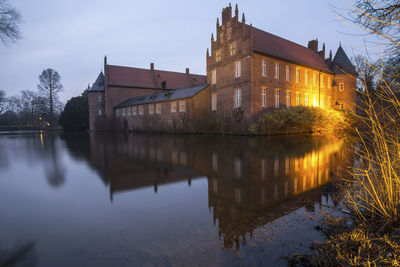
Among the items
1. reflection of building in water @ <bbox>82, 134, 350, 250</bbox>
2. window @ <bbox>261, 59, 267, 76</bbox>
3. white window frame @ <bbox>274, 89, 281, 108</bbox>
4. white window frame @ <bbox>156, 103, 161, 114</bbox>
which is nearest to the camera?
reflection of building in water @ <bbox>82, 134, 350, 250</bbox>

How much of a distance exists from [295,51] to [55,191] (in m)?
34.3

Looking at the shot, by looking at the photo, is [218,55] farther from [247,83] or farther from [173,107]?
[173,107]

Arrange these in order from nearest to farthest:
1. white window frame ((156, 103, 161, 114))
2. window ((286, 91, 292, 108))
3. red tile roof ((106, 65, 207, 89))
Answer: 1. window ((286, 91, 292, 108))
2. white window frame ((156, 103, 161, 114))
3. red tile roof ((106, 65, 207, 89))

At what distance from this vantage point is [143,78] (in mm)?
46594

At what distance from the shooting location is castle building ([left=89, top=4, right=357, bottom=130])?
24.5 m

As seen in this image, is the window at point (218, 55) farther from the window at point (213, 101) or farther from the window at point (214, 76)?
the window at point (213, 101)

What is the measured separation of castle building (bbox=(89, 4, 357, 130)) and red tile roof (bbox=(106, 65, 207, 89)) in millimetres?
6583

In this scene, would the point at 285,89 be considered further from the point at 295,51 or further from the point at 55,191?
the point at 55,191

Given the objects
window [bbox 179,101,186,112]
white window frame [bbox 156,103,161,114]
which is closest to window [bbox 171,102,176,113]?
window [bbox 179,101,186,112]

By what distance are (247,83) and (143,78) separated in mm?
28621

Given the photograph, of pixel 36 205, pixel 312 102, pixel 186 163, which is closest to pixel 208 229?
pixel 36 205

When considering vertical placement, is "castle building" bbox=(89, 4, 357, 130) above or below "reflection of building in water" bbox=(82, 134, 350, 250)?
above

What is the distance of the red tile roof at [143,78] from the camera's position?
1729 inches

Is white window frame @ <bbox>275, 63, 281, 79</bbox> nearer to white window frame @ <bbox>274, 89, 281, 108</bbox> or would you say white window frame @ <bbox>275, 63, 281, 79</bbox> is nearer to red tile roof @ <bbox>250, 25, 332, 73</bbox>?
red tile roof @ <bbox>250, 25, 332, 73</bbox>
